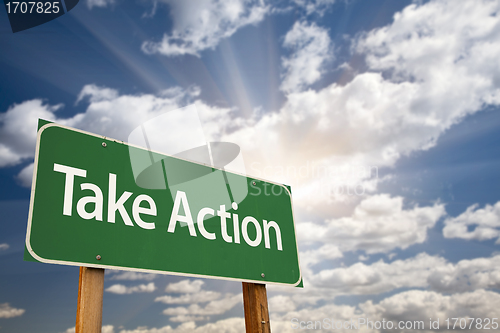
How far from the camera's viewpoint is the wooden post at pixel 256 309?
11.6 ft

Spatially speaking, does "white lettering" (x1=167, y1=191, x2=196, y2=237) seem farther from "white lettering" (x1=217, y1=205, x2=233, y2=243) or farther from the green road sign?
"white lettering" (x1=217, y1=205, x2=233, y2=243)

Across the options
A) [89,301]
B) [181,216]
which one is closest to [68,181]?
[89,301]

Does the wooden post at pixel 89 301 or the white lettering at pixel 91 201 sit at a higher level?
the white lettering at pixel 91 201

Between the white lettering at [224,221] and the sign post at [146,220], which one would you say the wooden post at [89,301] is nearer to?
the sign post at [146,220]

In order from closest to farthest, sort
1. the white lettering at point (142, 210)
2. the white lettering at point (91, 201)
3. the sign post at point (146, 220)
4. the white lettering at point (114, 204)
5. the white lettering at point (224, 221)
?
the sign post at point (146, 220) < the white lettering at point (91, 201) < the white lettering at point (114, 204) < the white lettering at point (142, 210) < the white lettering at point (224, 221)

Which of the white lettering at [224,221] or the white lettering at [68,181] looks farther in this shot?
the white lettering at [224,221]

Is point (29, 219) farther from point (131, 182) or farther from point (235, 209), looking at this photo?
point (235, 209)

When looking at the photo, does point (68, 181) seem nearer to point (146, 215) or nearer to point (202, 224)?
point (146, 215)

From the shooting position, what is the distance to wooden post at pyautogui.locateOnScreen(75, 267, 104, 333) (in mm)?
2373

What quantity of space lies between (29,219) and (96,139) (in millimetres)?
816

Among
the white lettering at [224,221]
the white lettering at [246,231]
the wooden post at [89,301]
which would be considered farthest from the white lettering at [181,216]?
the wooden post at [89,301]

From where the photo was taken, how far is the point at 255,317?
11.6ft

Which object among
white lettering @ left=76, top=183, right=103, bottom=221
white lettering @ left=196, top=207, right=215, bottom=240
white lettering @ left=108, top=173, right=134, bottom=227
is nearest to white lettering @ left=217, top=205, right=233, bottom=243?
white lettering @ left=196, top=207, right=215, bottom=240

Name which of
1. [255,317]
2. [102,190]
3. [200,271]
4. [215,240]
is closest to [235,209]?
[215,240]
